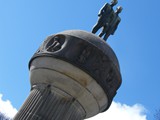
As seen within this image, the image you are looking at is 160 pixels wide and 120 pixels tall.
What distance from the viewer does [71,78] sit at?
6.68 metres

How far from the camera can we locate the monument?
6.57 meters

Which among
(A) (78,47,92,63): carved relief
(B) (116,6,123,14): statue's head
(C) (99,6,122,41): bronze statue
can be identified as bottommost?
(A) (78,47,92,63): carved relief

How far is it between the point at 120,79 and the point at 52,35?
5.68 ft

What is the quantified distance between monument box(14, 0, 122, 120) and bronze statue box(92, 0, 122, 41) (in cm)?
138

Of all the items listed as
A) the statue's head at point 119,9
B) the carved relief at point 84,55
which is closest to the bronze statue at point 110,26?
the statue's head at point 119,9

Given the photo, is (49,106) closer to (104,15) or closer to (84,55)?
(84,55)

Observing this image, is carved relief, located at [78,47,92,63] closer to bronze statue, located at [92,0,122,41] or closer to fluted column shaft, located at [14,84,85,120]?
fluted column shaft, located at [14,84,85,120]

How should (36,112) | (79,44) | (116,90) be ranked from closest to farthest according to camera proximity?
(36,112)
(79,44)
(116,90)

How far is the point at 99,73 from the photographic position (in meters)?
6.76

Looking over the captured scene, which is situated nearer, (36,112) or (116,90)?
(36,112)

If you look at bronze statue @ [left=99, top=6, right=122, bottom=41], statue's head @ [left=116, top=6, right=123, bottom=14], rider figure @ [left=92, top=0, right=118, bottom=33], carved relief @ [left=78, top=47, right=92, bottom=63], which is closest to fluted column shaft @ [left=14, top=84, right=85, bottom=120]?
carved relief @ [left=78, top=47, right=92, bottom=63]

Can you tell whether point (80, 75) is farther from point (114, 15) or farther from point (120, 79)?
point (114, 15)

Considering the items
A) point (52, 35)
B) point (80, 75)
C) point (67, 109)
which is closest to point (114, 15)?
point (52, 35)

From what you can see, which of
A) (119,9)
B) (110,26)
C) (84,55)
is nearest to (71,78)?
(84,55)
